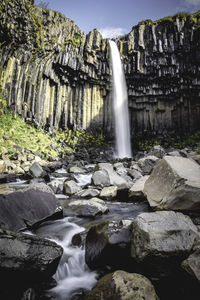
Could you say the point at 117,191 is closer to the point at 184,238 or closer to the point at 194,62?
the point at 184,238

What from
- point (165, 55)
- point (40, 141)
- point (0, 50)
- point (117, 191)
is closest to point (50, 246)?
point (117, 191)

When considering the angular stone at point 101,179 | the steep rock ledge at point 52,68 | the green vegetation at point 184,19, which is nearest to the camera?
the angular stone at point 101,179

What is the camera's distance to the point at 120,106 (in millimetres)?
28438

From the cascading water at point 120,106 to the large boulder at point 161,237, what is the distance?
2348cm

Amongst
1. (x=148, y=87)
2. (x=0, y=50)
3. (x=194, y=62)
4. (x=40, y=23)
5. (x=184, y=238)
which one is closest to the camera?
(x=184, y=238)

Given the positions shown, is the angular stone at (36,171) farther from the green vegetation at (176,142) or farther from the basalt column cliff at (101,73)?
the green vegetation at (176,142)

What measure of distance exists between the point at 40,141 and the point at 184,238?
1810cm

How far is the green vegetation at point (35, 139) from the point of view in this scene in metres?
15.5

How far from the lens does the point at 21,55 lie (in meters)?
19.6

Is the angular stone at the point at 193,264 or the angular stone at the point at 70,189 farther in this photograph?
the angular stone at the point at 70,189

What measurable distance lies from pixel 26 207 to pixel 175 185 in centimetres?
381

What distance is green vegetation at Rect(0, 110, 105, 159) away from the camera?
15.5 meters

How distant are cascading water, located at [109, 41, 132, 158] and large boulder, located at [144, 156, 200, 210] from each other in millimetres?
21451

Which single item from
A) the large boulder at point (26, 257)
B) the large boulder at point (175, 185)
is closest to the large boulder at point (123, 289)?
the large boulder at point (26, 257)
